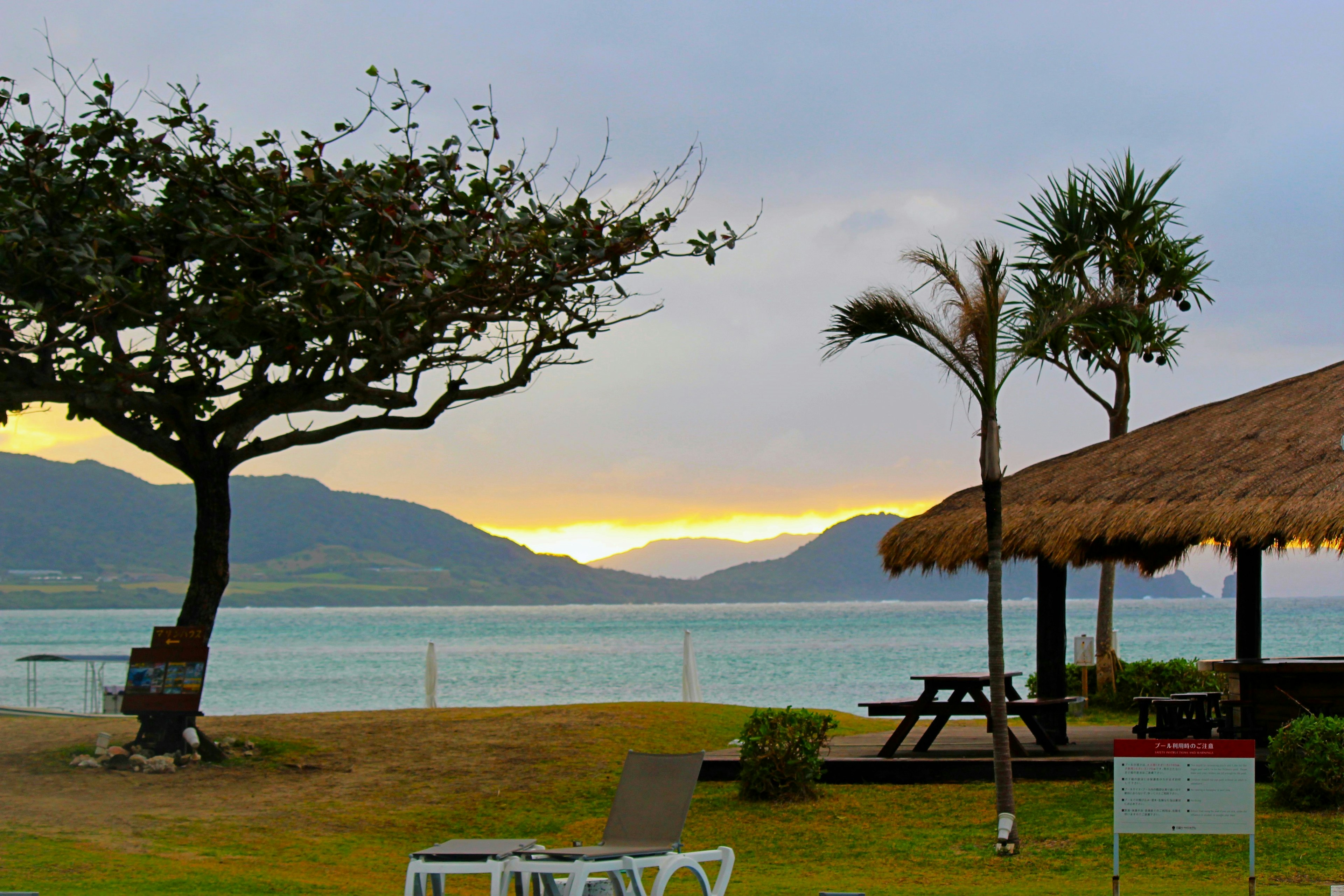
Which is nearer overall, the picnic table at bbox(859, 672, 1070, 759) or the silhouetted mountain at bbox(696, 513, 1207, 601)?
the picnic table at bbox(859, 672, 1070, 759)

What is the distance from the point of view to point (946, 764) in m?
10.4

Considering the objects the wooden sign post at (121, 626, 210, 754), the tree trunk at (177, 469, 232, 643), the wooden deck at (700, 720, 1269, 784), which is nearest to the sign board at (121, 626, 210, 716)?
the wooden sign post at (121, 626, 210, 754)

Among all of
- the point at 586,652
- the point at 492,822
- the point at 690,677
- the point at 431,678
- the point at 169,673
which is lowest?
the point at 586,652

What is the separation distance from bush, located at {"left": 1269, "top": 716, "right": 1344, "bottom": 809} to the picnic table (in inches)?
65.5

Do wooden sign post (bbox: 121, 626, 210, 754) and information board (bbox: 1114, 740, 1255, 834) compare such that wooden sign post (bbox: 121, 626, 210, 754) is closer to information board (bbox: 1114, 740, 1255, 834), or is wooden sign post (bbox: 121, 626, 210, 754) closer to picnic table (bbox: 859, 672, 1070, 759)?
picnic table (bbox: 859, 672, 1070, 759)

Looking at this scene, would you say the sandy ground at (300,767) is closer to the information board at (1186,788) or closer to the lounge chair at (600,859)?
the lounge chair at (600,859)

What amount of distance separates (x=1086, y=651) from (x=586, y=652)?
48.7 meters

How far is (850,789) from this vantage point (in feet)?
33.6

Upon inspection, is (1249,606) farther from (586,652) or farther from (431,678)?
(586,652)

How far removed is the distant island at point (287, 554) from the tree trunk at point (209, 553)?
4970 inches

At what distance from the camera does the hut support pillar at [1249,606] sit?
1196 centimetres

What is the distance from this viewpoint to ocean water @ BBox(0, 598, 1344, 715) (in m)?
40.9

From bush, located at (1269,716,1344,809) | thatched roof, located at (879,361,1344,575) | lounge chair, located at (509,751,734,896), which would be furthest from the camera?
thatched roof, located at (879,361,1344,575)

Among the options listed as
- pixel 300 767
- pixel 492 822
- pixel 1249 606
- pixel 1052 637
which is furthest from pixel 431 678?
pixel 1249 606
